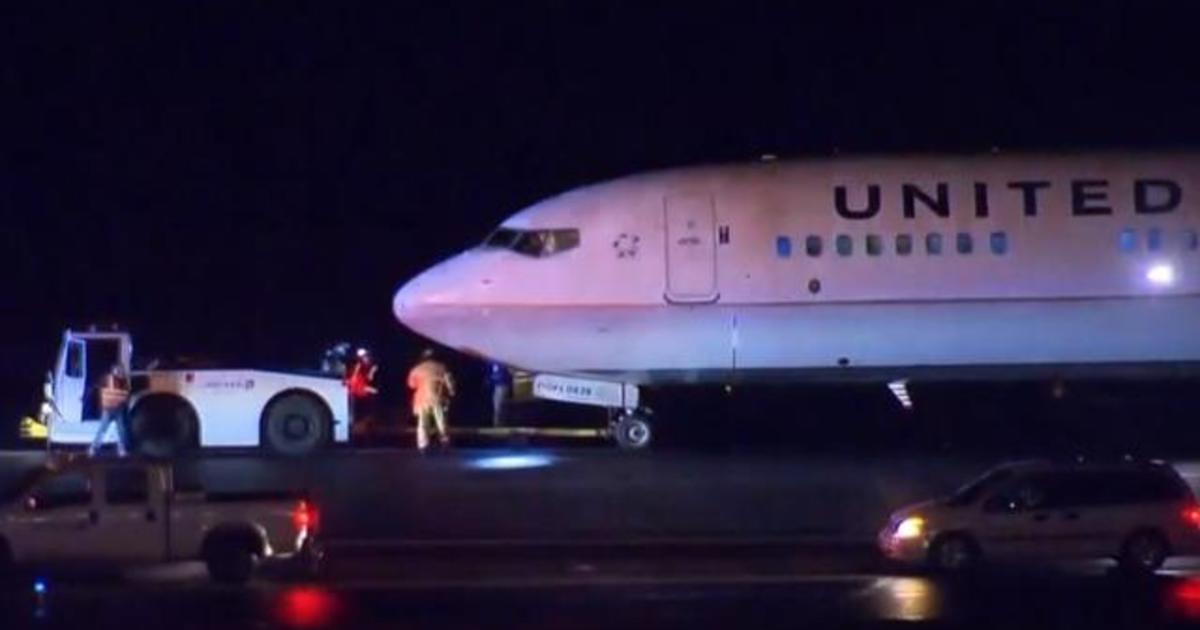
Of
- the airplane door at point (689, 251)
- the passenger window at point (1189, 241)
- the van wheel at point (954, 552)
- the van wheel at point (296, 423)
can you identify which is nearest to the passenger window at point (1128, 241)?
the passenger window at point (1189, 241)

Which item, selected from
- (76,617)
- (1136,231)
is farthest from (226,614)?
(1136,231)

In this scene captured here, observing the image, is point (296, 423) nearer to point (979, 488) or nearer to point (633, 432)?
point (633, 432)

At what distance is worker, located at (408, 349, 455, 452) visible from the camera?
1496 inches

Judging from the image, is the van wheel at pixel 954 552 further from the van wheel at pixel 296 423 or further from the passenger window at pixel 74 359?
the passenger window at pixel 74 359

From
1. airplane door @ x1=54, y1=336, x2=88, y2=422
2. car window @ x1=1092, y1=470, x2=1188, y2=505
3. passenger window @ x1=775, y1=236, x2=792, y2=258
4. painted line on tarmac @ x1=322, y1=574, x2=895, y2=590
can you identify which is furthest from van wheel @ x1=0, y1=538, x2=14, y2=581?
passenger window @ x1=775, y1=236, x2=792, y2=258

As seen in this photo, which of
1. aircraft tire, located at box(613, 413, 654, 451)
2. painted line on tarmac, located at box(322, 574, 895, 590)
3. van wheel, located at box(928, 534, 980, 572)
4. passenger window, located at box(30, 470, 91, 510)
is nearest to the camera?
painted line on tarmac, located at box(322, 574, 895, 590)

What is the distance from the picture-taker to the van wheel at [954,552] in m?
26.1

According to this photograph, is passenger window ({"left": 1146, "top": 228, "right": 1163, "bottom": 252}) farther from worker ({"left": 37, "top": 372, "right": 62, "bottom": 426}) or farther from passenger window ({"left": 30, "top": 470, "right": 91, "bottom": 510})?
passenger window ({"left": 30, "top": 470, "right": 91, "bottom": 510})

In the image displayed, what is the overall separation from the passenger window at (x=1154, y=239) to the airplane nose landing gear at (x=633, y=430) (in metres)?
7.73

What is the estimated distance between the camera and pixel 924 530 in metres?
26.1

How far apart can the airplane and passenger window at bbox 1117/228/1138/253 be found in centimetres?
3

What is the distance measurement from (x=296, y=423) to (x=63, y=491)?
43.5 ft

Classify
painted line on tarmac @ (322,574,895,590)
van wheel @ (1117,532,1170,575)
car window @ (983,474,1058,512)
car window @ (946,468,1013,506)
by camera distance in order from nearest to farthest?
painted line on tarmac @ (322,574,895,590)
van wheel @ (1117,532,1170,575)
car window @ (983,474,1058,512)
car window @ (946,468,1013,506)

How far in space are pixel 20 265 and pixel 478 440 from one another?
1386 inches
